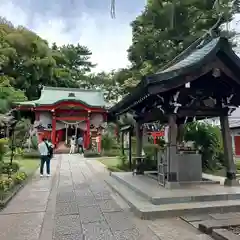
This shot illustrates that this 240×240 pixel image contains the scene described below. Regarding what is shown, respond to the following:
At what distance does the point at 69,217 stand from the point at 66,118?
20.3 meters

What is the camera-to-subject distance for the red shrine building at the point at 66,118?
24400 millimetres

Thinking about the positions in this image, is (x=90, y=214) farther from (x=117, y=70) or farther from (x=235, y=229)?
(x=117, y=70)

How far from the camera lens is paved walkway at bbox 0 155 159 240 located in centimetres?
441

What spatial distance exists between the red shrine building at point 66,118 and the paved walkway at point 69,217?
16.1 m

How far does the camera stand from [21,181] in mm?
9125

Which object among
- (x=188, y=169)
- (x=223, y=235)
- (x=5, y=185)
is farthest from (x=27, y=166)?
(x=223, y=235)

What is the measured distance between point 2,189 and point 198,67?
5.97m

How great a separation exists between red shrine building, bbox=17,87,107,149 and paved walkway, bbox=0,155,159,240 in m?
16.1

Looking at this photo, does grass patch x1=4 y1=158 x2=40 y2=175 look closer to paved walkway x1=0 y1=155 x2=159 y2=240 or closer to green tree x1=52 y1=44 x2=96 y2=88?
paved walkway x1=0 y1=155 x2=159 y2=240

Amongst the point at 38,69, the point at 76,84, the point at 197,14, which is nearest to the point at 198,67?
the point at 197,14

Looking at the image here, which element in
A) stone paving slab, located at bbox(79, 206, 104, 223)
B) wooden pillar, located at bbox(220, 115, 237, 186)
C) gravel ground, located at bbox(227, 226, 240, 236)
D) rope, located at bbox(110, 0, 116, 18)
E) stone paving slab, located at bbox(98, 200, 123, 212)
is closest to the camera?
rope, located at bbox(110, 0, 116, 18)

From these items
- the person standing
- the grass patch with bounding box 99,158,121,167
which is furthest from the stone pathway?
the person standing

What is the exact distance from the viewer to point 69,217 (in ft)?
17.6

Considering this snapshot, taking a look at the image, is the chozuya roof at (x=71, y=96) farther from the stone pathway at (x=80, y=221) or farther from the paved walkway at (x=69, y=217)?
the stone pathway at (x=80, y=221)
